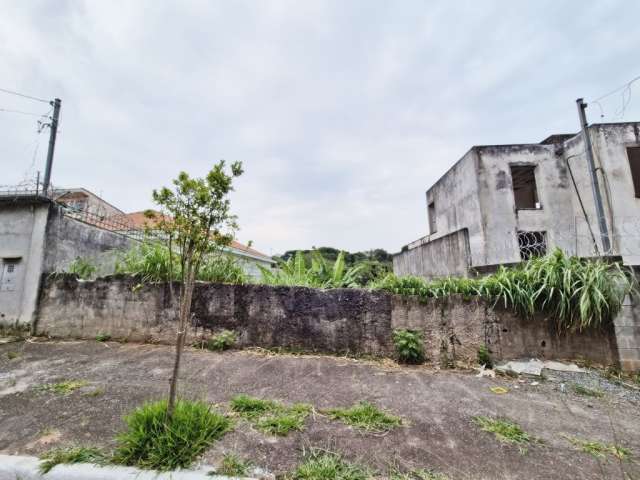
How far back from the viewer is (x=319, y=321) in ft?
11.5

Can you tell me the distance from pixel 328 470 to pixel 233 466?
523 mm

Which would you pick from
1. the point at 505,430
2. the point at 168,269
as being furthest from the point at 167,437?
the point at 168,269

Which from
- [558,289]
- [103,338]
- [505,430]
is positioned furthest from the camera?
[103,338]

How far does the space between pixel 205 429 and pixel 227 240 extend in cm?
121

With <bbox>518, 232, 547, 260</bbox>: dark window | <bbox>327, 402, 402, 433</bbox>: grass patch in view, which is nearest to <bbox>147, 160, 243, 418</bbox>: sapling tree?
<bbox>327, 402, 402, 433</bbox>: grass patch

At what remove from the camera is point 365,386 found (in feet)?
8.48

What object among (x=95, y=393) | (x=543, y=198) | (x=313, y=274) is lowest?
(x=95, y=393)

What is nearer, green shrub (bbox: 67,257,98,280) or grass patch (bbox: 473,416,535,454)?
grass patch (bbox: 473,416,535,454)

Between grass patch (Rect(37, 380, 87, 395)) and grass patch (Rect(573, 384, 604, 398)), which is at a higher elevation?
grass patch (Rect(37, 380, 87, 395))

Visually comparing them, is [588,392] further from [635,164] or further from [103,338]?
[635,164]

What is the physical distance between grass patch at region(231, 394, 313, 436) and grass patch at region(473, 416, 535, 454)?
4.21 ft

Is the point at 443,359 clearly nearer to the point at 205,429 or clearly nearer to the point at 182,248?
the point at 205,429

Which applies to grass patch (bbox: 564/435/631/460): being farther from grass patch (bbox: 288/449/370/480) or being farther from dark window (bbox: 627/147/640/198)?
dark window (bbox: 627/147/640/198)

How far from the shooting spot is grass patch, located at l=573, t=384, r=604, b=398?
2561mm
